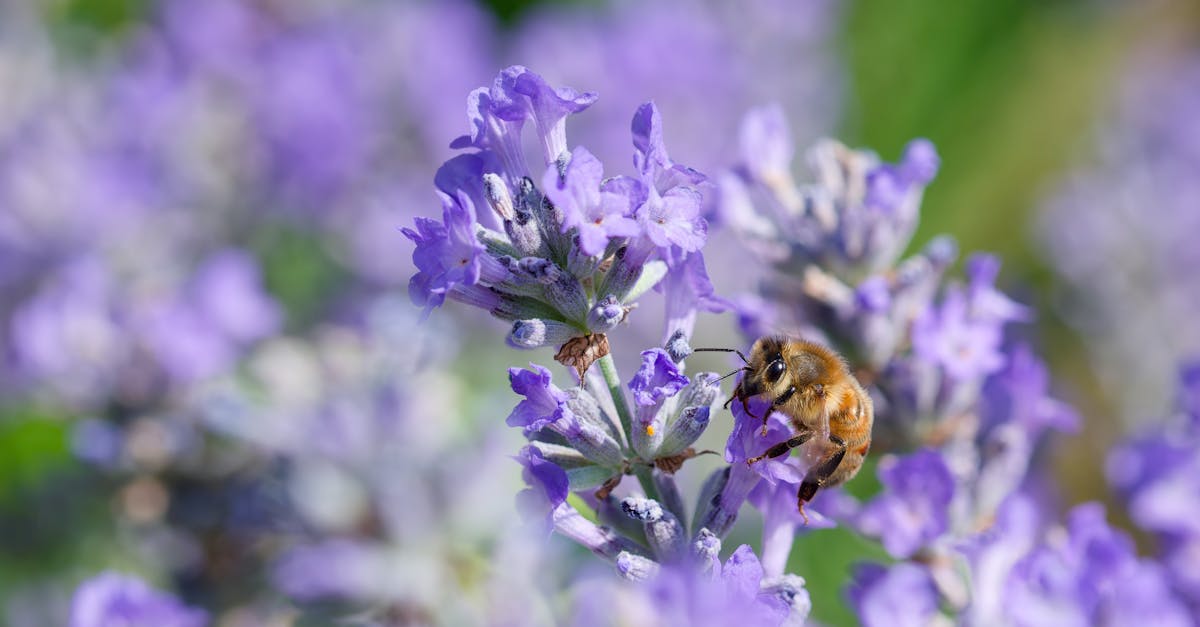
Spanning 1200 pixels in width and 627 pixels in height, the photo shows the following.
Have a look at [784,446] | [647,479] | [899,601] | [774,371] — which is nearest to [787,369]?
[774,371]

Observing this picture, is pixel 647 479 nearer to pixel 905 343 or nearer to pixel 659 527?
pixel 659 527

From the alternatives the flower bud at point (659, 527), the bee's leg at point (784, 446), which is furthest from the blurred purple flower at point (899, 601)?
the flower bud at point (659, 527)

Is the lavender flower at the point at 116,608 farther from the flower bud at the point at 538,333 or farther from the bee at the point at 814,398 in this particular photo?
the bee at the point at 814,398

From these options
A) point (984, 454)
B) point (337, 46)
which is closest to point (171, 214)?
point (337, 46)

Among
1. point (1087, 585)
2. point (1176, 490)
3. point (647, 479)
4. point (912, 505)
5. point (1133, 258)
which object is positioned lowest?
point (647, 479)

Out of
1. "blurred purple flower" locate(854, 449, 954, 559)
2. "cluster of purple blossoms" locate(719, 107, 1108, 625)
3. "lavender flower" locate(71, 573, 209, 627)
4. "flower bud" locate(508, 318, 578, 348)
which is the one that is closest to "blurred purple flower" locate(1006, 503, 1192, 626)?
"cluster of purple blossoms" locate(719, 107, 1108, 625)

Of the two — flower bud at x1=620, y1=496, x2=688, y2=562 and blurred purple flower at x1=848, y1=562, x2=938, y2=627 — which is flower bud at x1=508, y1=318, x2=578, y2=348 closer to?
flower bud at x1=620, y1=496, x2=688, y2=562
